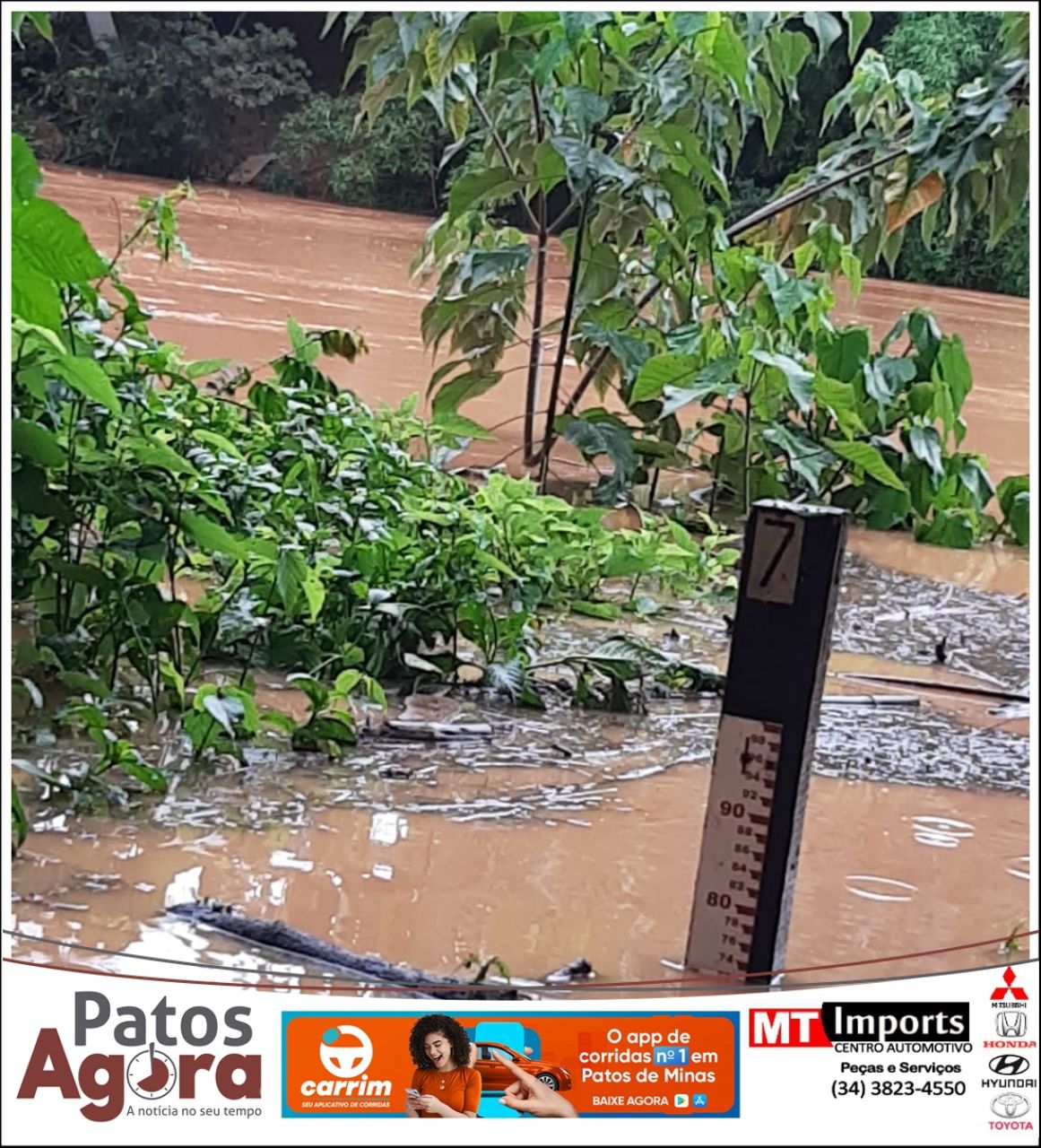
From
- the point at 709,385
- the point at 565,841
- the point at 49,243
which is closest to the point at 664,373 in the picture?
the point at 709,385

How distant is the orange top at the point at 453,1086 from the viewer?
2.03 feet

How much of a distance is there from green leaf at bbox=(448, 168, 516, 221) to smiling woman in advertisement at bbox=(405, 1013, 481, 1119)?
1.89 m

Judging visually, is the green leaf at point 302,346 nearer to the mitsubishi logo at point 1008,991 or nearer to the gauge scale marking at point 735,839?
the gauge scale marking at point 735,839

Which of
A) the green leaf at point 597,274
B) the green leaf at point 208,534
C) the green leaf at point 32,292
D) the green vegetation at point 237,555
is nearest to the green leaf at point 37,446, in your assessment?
the green vegetation at point 237,555

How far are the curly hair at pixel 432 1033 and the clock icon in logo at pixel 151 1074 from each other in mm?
102

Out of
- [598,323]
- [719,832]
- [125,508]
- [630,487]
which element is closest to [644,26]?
[598,323]

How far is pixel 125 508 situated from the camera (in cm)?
137

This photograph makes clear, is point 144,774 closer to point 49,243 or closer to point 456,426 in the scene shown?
point 49,243

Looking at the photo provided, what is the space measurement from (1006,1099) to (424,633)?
1075 mm

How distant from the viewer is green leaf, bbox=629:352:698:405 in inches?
86.4

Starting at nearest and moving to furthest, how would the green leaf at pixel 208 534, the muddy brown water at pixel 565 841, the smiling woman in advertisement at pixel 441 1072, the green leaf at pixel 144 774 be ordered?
the smiling woman in advertisement at pixel 441 1072
the muddy brown water at pixel 565 841
the green leaf at pixel 144 774
the green leaf at pixel 208 534

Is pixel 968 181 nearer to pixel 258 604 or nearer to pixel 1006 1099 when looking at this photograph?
pixel 258 604

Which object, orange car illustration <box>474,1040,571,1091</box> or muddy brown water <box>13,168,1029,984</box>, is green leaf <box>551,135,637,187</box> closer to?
muddy brown water <box>13,168,1029,984</box>

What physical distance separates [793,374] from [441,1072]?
168 centimetres
